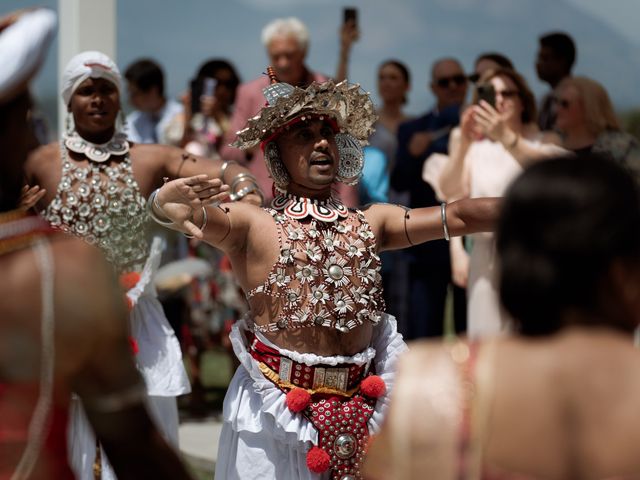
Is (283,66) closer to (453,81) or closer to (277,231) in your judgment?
(453,81)

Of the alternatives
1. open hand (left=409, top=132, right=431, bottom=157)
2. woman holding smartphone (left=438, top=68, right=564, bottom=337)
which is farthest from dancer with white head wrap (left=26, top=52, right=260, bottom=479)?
open hand (left=409, top=132, right=431, bottom=157)

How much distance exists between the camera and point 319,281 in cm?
420

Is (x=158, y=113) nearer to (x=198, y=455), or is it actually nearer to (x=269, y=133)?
(x=198, y=455)

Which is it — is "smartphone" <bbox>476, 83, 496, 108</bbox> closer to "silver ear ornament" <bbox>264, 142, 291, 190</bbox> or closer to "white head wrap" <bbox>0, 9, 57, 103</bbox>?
"silver ear ornament" <bbox>264, 142, 291, 190</bbox>

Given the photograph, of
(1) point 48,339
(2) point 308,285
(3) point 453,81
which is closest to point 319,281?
(2) point 308,285

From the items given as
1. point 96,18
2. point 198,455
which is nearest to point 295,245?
point 198,455

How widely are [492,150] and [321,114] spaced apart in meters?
2.61

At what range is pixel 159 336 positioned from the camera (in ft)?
17.7

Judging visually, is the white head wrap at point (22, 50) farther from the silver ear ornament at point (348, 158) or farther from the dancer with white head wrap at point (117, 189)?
the dancer with white head wrap at point (117, 189)

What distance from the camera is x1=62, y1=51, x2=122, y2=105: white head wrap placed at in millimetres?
5406

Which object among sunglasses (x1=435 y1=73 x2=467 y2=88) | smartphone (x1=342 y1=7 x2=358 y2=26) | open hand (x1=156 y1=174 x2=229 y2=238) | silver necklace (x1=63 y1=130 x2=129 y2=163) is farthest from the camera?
sunglasses (x1=435 y1=73 x2=467 y2=88)

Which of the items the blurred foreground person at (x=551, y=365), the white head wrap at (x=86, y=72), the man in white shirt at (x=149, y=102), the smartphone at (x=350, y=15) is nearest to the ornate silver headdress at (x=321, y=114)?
the white head wrap at (x=86, y=72)

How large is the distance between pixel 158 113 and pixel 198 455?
319 centimetres

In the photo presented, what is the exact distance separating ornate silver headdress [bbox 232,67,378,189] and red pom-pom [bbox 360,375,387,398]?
79cm
